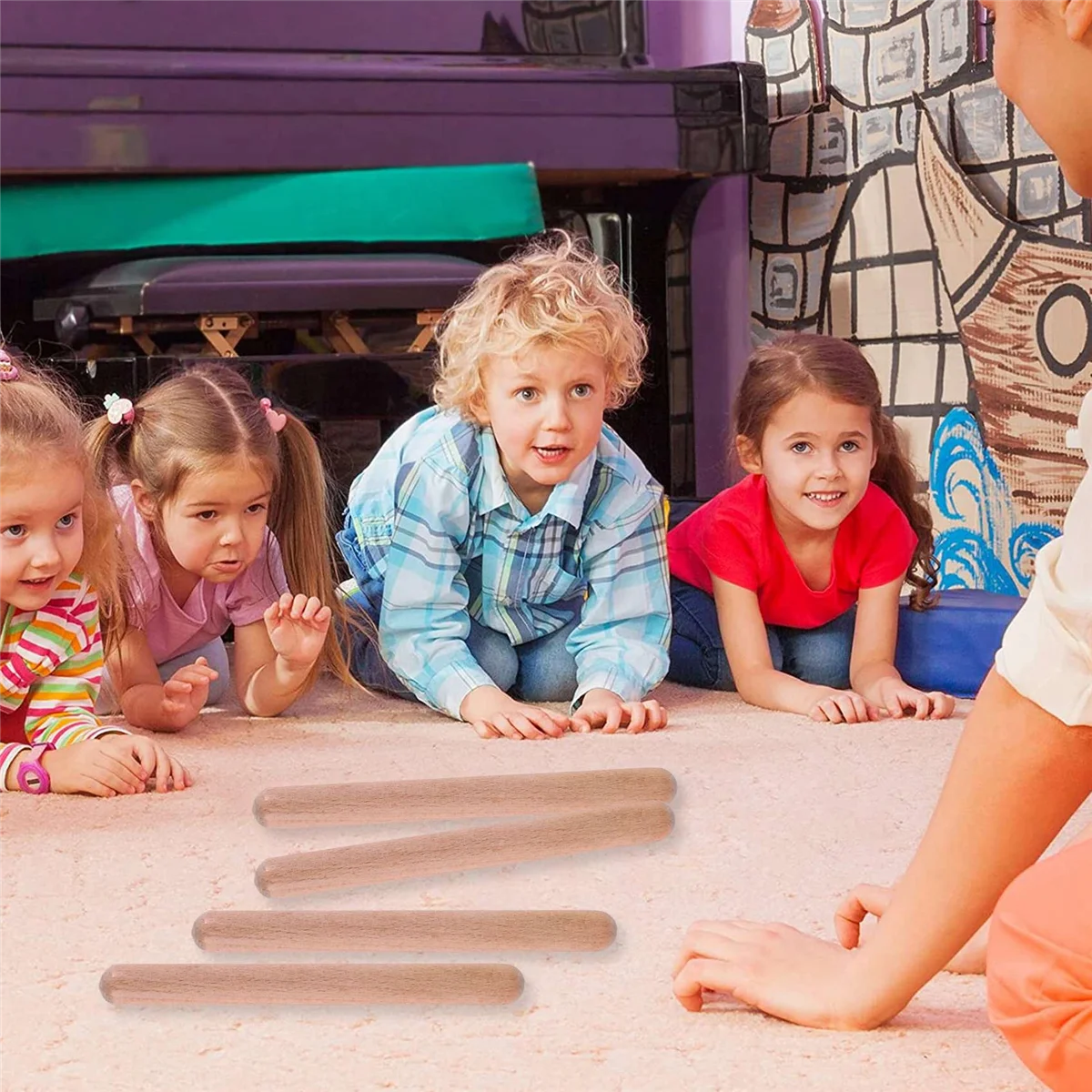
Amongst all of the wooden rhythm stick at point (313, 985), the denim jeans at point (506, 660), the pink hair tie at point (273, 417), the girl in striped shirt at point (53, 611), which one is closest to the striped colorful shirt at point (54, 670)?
the girl in striped shirt at point (53, 611)

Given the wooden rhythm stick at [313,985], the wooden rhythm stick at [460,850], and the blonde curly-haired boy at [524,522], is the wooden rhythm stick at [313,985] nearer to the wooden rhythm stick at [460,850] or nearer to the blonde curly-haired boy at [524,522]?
the wooden rhythm stick at [460,850]

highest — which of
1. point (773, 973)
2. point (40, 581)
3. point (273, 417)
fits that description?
point (273, 417)

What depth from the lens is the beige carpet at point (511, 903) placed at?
2.40 feet

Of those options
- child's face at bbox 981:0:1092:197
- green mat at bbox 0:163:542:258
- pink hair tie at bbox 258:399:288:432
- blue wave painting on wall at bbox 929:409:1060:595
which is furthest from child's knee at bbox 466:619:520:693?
child's face at bbox 981:0:1092:197

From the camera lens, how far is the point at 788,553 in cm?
172

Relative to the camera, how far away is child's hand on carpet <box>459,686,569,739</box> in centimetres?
149

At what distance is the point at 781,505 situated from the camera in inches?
66.9

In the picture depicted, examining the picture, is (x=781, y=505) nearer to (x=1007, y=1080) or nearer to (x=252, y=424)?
(x=252, y=424)

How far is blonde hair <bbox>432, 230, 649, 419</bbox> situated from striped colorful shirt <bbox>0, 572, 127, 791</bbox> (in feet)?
1.58

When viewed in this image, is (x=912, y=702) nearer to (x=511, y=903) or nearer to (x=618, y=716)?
(x=618, y=716)

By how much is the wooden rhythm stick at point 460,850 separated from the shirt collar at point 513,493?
55 cm

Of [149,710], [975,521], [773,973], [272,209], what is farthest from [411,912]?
[975,521]

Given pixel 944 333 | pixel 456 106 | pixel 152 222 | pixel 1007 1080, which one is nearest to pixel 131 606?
pixel 152 222

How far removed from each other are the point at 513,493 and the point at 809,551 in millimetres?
354
